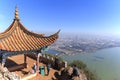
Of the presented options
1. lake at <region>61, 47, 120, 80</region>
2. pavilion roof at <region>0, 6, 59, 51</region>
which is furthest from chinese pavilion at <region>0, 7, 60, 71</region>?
lake at <region>61, 47, 120, 80</region>

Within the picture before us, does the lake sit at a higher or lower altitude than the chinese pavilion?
lower

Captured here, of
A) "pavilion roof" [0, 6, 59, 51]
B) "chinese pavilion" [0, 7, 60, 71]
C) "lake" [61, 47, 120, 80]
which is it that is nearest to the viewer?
"chinese pavilion" [0, 7, 60, 71]

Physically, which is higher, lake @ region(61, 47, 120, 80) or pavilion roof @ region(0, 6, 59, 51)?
pavilion roof @ region(0, 6, 59, 51)

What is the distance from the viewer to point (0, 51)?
500 inches

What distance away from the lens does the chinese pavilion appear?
13023mm

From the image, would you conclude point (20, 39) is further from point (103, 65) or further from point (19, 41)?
point (103, 65)

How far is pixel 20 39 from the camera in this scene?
47.5ft

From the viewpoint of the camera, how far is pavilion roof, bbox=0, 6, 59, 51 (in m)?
13.2

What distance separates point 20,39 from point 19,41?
32cm

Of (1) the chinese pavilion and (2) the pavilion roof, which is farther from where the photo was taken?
(2) the pavilion roof

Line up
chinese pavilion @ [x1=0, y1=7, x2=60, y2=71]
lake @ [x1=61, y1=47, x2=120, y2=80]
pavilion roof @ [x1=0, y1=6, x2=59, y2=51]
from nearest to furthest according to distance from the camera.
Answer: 1. chinese pavilion @ [x1=0, y1=7, x2=60, y2=71]
2. pavilion roof @ [x1=0, y1=6, x2=59, y2=51]
3. lake @ [x1=61, y1=47, x2=120, y2=80]

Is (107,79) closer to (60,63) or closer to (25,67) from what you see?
(60,63)

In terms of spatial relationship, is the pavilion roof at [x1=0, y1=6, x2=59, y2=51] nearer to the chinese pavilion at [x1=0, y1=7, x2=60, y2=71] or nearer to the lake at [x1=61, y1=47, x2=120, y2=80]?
the chinese pavilion at [x1=0, y1=7, x2=60, y2=71]

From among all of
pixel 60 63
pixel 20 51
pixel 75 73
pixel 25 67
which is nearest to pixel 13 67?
pixel 25 67
